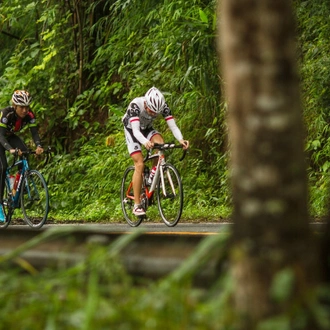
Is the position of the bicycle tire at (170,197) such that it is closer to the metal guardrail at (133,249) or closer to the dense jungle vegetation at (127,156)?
the dense jungle vegetation at (127,156)

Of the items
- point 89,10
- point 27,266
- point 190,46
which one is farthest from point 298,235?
point 89,10

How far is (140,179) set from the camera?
13172 millimetres

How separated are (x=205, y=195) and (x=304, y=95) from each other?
2.36 metres

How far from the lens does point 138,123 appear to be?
Answer: 12648 mm

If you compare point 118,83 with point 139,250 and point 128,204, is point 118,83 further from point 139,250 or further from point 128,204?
point 139,250

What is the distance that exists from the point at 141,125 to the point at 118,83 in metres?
8.14

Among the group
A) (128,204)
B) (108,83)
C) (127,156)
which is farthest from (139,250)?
(108,83)

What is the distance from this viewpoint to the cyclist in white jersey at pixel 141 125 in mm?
12625

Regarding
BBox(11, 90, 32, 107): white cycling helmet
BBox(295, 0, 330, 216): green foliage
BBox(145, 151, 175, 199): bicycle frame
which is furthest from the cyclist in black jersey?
BBox(295, 0, 330, 216): green foliage

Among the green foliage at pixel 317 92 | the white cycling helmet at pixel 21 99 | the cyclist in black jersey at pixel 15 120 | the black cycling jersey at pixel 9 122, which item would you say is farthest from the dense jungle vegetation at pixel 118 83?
the white cycling helmet at pixel 21 99

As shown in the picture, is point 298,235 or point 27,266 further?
point 27,266

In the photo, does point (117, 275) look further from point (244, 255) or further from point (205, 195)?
point (205, 195)

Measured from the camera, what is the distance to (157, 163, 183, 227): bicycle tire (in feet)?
41.7

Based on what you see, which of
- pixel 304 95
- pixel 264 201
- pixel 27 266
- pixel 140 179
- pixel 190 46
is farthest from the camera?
pixel 190 46
